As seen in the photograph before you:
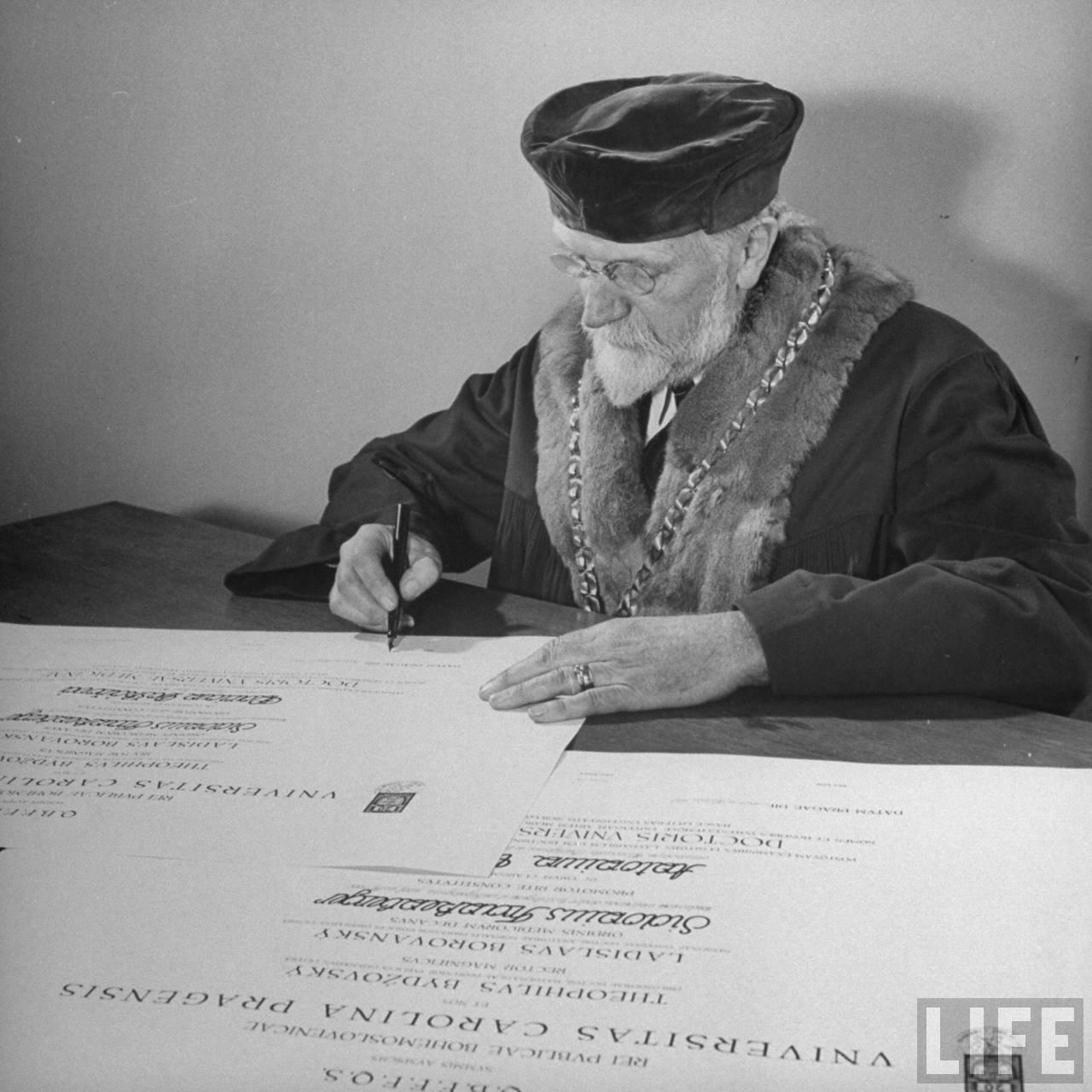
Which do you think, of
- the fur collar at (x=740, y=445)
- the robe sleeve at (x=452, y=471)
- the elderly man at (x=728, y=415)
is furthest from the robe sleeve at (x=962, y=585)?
the robe sleeve at (x=452, y=471)

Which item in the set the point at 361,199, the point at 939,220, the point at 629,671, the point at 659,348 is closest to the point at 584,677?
the point at 629,671

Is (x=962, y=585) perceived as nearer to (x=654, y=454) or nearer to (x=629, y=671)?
(x=629, y=671)

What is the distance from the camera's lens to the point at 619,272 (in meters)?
1.96

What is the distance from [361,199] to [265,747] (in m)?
1.45

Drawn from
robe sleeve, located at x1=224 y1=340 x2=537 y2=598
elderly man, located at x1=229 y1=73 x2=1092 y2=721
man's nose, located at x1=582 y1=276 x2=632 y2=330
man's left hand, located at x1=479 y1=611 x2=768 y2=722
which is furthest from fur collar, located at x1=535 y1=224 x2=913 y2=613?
man's left hand, located at x1=479 y1=611 x2=768 y2=722

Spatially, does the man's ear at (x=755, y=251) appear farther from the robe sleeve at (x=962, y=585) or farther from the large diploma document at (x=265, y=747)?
the large diploma document at (x=265, y=747)

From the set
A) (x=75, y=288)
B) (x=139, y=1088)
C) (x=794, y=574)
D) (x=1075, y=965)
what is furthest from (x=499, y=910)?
(x=75, y=288)

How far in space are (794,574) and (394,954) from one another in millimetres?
848

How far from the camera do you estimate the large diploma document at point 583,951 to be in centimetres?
83

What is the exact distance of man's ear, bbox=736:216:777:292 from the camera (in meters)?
2.01

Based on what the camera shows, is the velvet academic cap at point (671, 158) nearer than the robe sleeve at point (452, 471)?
Yes

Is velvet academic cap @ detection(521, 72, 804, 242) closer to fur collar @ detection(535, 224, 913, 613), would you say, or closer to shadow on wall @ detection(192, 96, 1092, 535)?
fur collar @ detection(535, 224, 913, 613)

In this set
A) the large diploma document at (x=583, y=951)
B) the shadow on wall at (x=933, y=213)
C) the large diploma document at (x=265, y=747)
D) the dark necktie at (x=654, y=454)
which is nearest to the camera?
the large diploma document at (x=583, y=951)

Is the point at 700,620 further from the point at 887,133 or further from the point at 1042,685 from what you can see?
the point at 887,133
